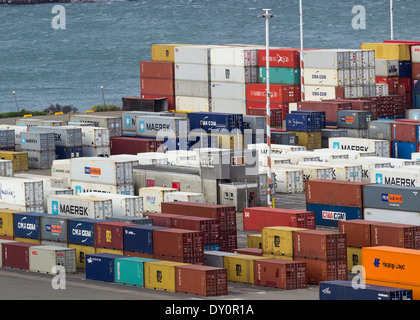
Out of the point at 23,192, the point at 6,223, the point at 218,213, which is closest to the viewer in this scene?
the point at 218,213

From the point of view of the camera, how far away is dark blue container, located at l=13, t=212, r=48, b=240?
78750mm

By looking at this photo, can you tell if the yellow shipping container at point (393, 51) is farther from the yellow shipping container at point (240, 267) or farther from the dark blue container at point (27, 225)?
the yellow shipping container at point (240, 267)

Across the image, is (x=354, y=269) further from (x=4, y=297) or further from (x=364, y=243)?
(x=4, y=297)

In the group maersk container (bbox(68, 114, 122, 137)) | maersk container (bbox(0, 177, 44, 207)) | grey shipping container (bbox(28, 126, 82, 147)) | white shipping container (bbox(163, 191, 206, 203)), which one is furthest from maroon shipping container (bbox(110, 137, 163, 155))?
maersk container (bbox(0, 177, 44, 207))

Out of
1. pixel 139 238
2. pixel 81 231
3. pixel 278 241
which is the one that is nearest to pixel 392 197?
pixel 278 241

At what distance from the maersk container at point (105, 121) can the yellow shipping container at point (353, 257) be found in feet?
166

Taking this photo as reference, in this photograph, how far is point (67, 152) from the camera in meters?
114

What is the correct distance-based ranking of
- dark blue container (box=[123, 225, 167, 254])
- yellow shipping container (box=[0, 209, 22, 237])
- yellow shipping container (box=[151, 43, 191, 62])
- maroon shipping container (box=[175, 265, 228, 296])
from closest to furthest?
1. maroon shipping container (box=[175, 265, 228, 296])
2. dark blue container (box=[123, 225, 167, 254])
3. yellow shipping container (box=[0, 209, 22, 237])
4. yellow shipping container (box=[151, 43, 191, 62])

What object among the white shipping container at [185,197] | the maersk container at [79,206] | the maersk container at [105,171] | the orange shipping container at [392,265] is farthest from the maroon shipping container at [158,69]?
the orange shipping container at [392,265]

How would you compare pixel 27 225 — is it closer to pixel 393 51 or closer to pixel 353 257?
pixel 353 257

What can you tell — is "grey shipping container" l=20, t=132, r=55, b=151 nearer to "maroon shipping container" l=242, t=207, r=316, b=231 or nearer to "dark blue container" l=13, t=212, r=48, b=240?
"dark blue container" l=13, t=212, r=48, b=240

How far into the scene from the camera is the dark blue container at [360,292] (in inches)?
2269

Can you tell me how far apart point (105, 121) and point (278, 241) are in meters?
54.7

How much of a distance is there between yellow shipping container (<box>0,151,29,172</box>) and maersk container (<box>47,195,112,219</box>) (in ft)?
88.3
